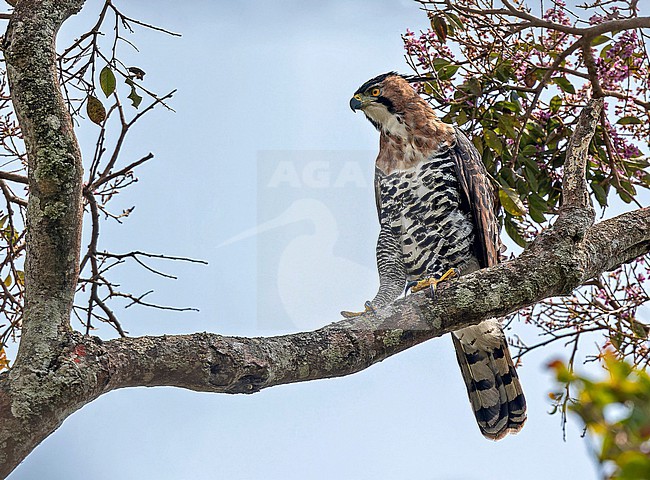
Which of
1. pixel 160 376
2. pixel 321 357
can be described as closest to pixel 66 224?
pixel 160 376

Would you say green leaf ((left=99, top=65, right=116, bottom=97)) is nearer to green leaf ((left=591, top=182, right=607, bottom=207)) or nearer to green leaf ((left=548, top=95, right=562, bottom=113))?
green leaf ((left=548, top=95, right=562, bottom=113))

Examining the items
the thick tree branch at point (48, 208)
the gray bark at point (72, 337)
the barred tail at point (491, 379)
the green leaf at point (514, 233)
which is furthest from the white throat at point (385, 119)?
the thick tree branch at point (48, 208)

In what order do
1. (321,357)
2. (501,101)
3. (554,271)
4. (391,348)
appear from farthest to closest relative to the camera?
1. (501,101)
2. (554,271)
3. (391,348)
4. (321,357)

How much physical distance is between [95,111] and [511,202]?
168cm

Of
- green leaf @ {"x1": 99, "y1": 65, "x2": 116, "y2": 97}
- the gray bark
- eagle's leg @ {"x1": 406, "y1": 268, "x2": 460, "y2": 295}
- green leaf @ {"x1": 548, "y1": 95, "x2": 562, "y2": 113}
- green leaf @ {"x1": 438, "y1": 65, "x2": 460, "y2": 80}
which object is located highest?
green leaf @ {"x1": 438, "y1": 65, "x2": 460, "y2": 80}

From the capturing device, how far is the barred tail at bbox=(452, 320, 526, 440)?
134 inches

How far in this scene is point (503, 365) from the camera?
3.53 meters

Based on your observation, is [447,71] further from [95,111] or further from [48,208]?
[48,208]

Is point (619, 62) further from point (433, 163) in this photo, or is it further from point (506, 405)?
point (506, 405)

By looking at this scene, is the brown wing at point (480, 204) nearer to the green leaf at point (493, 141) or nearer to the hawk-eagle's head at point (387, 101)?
the green leaf at point (493, 141)

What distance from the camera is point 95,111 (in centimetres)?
285

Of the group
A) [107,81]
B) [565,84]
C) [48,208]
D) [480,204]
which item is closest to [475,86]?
[565,84]

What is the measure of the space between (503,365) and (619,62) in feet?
4.87

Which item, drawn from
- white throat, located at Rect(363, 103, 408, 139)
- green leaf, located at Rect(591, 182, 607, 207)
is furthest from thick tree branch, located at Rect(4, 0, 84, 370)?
green leaf, located at Rect(591, 182, 607, 207)
